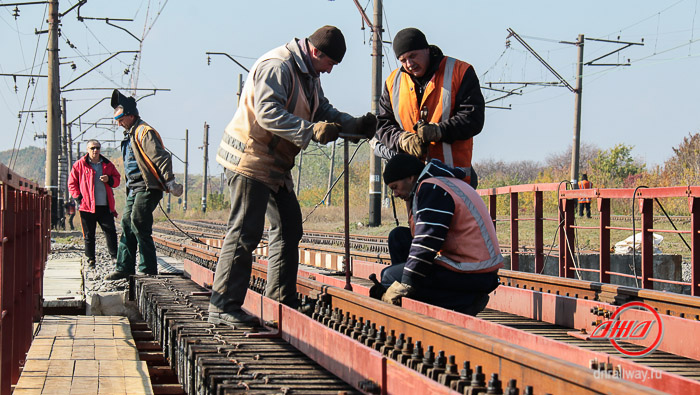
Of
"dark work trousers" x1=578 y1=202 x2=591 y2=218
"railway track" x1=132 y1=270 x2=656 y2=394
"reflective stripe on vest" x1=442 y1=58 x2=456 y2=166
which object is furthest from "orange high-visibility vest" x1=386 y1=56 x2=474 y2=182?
"dark work trousers" x1=578 y1=202 x2=591 y2=218

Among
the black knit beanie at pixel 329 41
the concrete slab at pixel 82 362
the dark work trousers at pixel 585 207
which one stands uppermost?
the black knit beanie at pixel 329 41

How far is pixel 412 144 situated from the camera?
662cm

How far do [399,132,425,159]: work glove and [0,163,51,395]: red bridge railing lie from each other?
2.79 metres

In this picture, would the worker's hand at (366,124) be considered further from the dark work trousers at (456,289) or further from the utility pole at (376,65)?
the utility pole at (376,65)

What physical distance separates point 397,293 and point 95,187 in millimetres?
7812

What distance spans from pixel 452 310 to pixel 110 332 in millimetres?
3373

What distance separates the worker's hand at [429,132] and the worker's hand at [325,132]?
104 cm

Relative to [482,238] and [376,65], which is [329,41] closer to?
[482,238]

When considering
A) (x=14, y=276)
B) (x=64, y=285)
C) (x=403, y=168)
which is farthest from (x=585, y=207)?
(x=14, y=276)

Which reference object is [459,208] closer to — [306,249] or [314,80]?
[314,80]

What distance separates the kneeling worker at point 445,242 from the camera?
5.51 meters

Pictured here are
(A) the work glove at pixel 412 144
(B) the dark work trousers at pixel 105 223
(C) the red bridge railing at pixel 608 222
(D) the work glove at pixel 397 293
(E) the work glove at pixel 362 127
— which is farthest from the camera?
(B) the dark work trousers at pixel 105 223

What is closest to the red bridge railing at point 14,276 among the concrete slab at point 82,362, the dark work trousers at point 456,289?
the concrete slab at point 82,362

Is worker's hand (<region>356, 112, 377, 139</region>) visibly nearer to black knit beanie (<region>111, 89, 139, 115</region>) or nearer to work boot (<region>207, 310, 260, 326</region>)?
work boot (<region>207, 310, 260, 326</region>)
